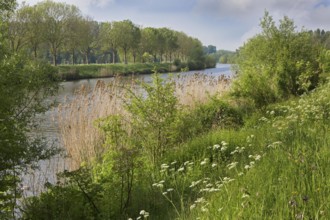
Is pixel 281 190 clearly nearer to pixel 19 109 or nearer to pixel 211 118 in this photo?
pixel 19 109

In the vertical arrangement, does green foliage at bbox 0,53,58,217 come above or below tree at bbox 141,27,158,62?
below

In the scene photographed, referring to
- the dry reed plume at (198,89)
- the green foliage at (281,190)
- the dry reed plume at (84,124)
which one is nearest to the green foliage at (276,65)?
the dry reed plume at (198,89)

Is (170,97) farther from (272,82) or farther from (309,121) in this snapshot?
(272,82)

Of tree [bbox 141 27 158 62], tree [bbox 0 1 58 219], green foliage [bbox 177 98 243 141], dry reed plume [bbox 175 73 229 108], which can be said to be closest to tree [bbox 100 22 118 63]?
tree [bbox 141 27 158 62]

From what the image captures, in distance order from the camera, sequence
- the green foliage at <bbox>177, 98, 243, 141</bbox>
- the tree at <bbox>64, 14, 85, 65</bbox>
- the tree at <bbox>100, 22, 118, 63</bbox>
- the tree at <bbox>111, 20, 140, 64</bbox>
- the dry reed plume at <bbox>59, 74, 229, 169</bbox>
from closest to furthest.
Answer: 1. the dry reed plume at <bbox>59, 74, 229, 169</bbox>
2. the green foliage at <bbox>177, 98, 243, 141</bbox>
3. the tree at <bbox>64, 14, 85, 65</bbox>
4. the tree at <bbox>100, 22, 118, 63</bbox>
5. the tree at <bbox>111, 20, 140, 64</bbox>

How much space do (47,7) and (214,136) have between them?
151 feet

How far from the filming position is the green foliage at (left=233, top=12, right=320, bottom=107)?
11.2m

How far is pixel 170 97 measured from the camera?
708 centimetres

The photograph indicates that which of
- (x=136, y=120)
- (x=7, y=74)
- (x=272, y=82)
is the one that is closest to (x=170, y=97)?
(x=136, y=120)

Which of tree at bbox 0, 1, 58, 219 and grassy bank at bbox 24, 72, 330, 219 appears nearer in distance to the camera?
grassy bank at bbox 24, 72, 330, 219

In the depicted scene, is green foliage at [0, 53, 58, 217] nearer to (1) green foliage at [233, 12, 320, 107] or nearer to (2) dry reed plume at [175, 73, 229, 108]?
(2) dry reed plume at [175, 73, 229, 108]

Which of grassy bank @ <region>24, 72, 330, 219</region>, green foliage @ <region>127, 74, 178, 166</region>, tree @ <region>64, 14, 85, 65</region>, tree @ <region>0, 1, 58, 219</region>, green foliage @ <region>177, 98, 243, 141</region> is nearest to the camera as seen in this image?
grassy bank @ <region>24, 72, 330, 219</region>

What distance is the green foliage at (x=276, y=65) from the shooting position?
36.6 ft

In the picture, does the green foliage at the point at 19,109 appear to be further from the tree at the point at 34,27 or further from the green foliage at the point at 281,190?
the tree at the point at 34,27
